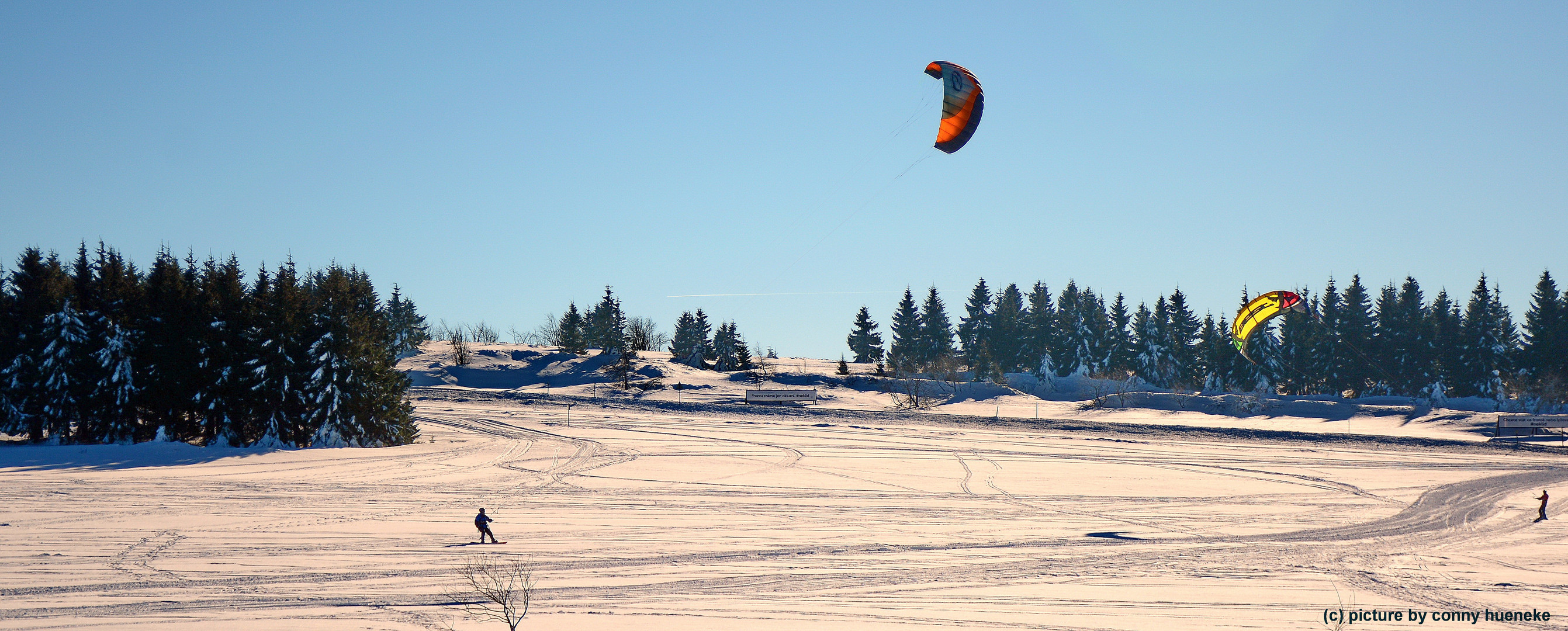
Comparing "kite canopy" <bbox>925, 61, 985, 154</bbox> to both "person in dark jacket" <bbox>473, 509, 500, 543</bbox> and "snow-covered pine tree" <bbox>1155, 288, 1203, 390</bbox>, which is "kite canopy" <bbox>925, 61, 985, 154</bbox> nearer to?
"person in dark jacket" <bbox>473, 509, 500, 543</bbox>

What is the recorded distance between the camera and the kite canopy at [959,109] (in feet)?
87.1

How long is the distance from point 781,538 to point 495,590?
22.1ft

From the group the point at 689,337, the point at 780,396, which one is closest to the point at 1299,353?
the point at 780,396

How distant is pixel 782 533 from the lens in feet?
64.3

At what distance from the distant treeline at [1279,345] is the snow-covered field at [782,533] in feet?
112

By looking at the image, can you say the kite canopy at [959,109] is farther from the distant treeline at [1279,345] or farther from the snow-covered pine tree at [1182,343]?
the snow-covered pine tree at [1182,343]

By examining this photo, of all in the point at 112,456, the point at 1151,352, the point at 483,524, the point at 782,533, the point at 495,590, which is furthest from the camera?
the point at 1151,352

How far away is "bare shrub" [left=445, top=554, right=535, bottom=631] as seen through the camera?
12.9 m

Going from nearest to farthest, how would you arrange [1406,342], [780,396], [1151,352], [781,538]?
[781,538]
[780,396]
[1406,342]
[1151,352]

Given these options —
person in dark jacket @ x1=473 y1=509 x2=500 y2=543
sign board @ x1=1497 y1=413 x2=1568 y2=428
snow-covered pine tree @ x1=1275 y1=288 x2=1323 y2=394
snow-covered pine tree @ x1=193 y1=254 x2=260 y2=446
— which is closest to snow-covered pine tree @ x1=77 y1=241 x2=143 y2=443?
snow-covered pine tree @ x1=193 y1=254 x2=260 y2=446

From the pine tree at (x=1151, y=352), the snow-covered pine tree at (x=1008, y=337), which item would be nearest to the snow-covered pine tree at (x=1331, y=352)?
the pine tree at (x=1151, y=352)

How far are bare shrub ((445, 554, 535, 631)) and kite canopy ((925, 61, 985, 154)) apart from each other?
17041mm

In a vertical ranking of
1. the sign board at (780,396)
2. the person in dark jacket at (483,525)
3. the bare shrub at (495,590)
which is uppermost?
the sign board at (780,396)

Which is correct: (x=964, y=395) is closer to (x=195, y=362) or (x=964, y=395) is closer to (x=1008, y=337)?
(x=1008, y=337)
